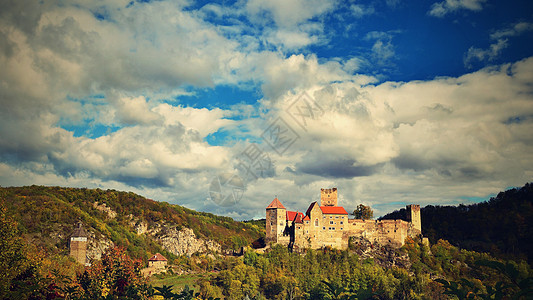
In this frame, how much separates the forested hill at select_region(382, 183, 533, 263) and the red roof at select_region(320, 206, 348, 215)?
51.4 m

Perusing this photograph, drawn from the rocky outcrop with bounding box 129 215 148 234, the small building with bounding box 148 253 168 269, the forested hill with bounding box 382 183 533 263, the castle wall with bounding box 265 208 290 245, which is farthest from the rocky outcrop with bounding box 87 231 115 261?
the forested hill with bounding box 382 183 533 263

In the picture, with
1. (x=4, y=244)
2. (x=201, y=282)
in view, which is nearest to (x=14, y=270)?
(x=4, y=244)

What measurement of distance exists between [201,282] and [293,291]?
20696 mm

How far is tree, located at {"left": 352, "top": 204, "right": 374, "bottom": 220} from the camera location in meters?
118

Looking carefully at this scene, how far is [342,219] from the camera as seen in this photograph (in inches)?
3861

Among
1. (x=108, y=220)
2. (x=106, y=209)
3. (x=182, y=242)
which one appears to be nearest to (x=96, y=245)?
(x=108, y=220)

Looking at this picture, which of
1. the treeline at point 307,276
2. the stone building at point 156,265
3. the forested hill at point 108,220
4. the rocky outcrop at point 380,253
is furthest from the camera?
the stone building at point 156,265

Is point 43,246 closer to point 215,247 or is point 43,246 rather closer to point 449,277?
point 215,247

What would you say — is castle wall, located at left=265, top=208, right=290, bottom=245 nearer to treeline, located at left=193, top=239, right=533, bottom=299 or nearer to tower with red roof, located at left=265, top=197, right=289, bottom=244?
tower with red roof, located at left=265, top=197, right=289, bottom=244

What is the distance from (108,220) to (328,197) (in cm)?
7317

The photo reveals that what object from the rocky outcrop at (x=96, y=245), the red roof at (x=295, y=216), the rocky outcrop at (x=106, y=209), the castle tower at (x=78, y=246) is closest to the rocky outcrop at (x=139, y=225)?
the rocky outcrop at (x=106, y=209)

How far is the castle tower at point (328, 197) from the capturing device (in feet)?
341

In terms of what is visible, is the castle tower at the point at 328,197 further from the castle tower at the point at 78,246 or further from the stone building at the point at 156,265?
the castle tower at the point at 78,246

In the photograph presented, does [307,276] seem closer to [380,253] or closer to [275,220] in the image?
[275,220]
